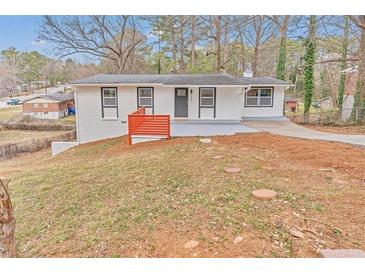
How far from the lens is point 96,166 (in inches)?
227

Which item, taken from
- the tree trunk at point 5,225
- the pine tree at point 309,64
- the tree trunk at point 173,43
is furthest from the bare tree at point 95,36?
the tree trunk at point 5,225

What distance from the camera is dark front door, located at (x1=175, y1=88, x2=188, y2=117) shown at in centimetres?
905

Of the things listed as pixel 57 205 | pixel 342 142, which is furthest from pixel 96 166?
pixel 342 142

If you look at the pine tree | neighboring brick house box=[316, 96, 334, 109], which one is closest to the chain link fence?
the pine tree

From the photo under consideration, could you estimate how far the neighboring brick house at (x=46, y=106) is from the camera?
17844 mm

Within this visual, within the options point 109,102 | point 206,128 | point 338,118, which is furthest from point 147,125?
point 338,118

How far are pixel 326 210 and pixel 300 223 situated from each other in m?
0.48

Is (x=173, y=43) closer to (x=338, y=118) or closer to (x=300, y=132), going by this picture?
(x=338, y=118)

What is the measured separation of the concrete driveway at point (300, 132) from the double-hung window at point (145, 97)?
3.22m

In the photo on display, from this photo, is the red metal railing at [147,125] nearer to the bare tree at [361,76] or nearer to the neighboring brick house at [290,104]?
the bare tree at [361,76]

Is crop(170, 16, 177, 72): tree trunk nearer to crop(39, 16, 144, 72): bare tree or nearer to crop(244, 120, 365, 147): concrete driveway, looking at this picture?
crop(39, 16, 144, 72): bare tree
